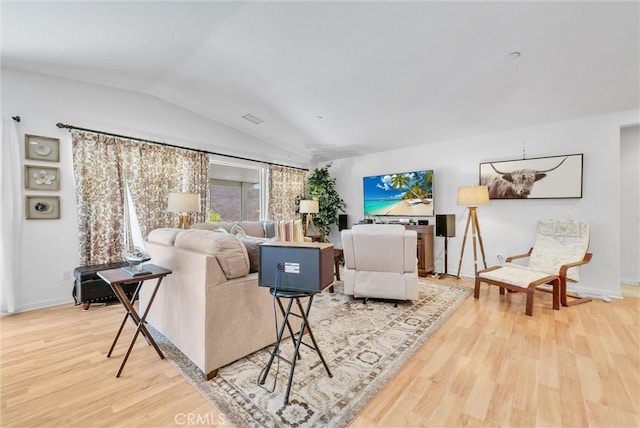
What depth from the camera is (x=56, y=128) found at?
132 inches

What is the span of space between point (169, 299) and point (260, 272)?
3.84 ft

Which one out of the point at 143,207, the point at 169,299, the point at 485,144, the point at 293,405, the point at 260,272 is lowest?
the point at 293,405

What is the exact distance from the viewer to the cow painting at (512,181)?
3945 mm

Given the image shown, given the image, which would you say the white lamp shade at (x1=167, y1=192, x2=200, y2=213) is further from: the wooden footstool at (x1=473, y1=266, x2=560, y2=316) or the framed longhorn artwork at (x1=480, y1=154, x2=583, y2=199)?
the framed longhorn artwork at (x1=480, y1=154, x2=583, y2=199)

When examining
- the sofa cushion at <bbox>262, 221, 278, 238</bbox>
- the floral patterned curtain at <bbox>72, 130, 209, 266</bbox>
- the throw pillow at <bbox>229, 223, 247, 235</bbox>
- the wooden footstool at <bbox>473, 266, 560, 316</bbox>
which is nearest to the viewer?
the wooden footstool at <bbox>473, 266, 560, 316</bbox>

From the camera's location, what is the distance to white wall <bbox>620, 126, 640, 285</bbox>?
153 inches

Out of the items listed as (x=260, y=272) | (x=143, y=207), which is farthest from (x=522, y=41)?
(x=143, y=207)

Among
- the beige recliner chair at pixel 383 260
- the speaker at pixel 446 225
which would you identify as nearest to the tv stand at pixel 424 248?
the speaker at pixel 446 225

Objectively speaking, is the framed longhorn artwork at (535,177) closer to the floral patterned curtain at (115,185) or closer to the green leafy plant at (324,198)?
the green leafy plant at (324,198)

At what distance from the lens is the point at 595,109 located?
3426 millimetres

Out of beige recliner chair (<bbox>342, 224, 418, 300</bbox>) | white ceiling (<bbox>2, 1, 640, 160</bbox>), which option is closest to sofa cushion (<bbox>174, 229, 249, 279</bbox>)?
beige recliner chair (<bbox>342, 224, 418, 300</bbox>)

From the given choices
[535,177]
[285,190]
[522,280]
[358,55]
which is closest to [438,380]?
[522,280]

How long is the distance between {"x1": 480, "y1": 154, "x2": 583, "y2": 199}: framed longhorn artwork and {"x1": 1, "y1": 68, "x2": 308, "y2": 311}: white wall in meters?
5.50

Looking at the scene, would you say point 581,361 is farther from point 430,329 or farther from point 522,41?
point 522,41
